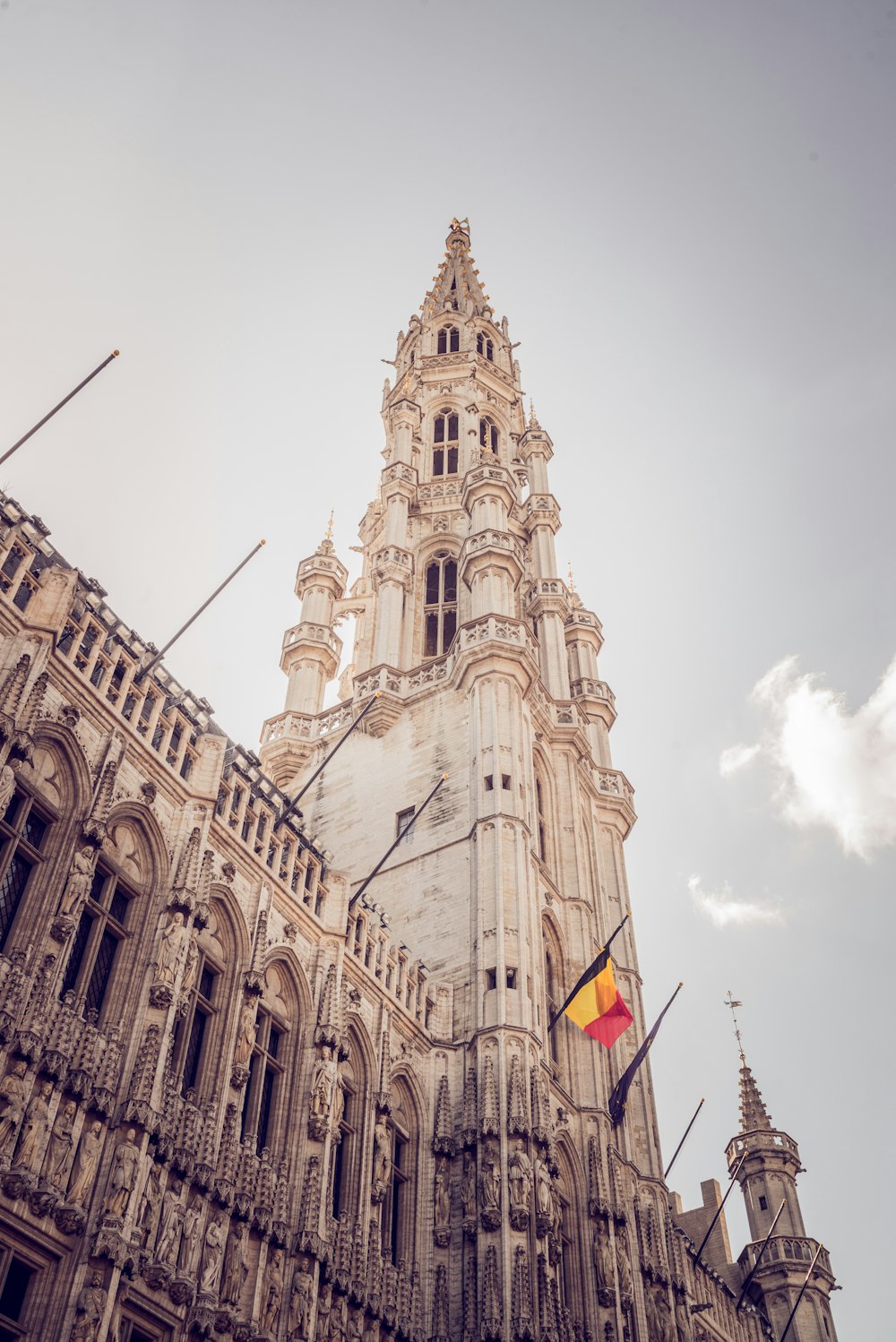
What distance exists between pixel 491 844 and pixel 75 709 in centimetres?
1472

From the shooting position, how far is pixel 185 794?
25.0 meters

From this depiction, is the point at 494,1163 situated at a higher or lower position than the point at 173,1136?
higher

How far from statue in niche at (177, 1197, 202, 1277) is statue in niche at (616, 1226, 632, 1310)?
1318 cm

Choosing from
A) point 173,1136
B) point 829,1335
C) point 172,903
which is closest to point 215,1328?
point 173,1136

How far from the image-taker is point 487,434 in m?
56.8

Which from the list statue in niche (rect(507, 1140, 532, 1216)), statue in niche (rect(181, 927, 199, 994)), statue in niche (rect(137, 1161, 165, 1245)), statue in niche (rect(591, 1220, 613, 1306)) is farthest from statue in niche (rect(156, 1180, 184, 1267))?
statue in niche (rect(591, 1220, 613, 1306))

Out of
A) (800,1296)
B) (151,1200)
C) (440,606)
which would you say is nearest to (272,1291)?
(151,1200)

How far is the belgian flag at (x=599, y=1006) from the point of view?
110ft

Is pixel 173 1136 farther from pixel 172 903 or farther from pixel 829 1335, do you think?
pixel 829 1335

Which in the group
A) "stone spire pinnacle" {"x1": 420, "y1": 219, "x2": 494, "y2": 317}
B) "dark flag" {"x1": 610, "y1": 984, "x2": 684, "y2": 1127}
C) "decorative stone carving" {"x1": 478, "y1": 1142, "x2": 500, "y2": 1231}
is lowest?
"decorative stone carving" {"x1": 478, "y1": 1142, "x2": 500, "y2": 1231}

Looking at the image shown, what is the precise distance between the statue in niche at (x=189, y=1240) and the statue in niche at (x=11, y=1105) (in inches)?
150

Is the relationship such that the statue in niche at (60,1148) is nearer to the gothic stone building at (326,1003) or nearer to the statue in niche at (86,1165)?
the gothic stone building at (326,1003)

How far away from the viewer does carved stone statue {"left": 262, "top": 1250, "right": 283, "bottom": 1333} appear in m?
21.7

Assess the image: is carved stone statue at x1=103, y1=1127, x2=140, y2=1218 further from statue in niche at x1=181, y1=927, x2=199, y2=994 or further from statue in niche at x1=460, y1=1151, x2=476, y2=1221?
statue in niche at x1=460, y1=1151, x2=476, y2=1221
